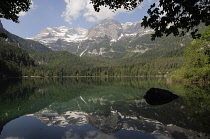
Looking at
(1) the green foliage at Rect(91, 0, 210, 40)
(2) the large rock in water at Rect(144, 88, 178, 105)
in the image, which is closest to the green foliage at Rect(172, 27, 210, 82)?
(2) the large rock in water at Rect(144, 88, 178, 105)

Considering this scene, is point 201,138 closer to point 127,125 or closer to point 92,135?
point 127,125

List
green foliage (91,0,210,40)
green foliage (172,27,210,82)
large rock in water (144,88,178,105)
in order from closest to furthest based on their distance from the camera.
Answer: green foliage (91,0,210,40), large rock in water (144,88,178,105), green foliage (172,27,210,82)

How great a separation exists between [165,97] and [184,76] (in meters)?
40.3

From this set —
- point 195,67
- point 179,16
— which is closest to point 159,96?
point 179,16

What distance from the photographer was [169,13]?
8141 millimetres

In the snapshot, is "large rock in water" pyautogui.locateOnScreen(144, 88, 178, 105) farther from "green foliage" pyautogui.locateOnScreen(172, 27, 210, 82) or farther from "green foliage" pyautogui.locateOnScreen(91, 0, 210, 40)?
"green foliage" pyautogui.locateOnScreen(172, 27, 210, 82)

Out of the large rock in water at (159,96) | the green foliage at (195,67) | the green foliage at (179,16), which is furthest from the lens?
the green foliage at (195,67)

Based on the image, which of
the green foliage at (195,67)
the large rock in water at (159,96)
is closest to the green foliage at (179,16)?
the large rock in water at (159,96)

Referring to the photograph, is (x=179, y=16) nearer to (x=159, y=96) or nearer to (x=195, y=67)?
(x=159, y=96)

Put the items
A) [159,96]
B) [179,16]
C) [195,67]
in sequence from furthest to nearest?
[195,67]
[159,96]
[179,16]

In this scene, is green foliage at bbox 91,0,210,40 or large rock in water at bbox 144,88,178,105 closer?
green foliage at bbox 91,0,210,40

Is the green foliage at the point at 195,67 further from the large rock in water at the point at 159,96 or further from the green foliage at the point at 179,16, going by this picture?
the green foliage at the point at 179,16

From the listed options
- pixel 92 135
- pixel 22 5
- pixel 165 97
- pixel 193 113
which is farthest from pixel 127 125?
pixel 22 5

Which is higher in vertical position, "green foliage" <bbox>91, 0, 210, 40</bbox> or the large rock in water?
"green foliage" <bbox>91, 0, 210, 40</bbox>
